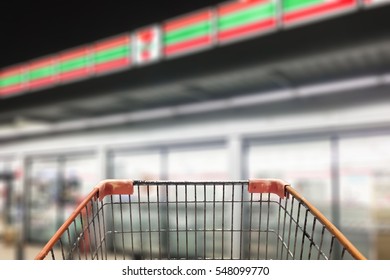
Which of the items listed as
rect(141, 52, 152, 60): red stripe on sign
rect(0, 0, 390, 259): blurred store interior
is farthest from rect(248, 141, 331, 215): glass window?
rect(141, 52, 152, 60): red stripe on sign

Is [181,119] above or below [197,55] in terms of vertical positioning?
below

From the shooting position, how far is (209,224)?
3.50m

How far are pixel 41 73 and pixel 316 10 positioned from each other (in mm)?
2771

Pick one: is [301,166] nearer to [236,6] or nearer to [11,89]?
[236,6]

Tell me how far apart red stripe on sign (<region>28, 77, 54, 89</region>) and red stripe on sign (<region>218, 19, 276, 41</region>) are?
76.9 inches

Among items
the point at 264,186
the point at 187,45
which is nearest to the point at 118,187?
the point at 264,186

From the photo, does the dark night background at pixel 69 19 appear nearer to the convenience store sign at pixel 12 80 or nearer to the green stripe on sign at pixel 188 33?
the green stripe on sign at pixel 188 33

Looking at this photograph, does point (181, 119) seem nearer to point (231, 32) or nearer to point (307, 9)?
point (231, 32)

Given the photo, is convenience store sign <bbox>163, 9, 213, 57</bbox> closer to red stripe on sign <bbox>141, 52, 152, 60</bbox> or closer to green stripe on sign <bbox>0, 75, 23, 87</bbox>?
red stripe on sign <bbox>141, 52, 152, 60</bbox>

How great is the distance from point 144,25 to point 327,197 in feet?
6.76

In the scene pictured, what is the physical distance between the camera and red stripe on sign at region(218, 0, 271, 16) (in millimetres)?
2467
